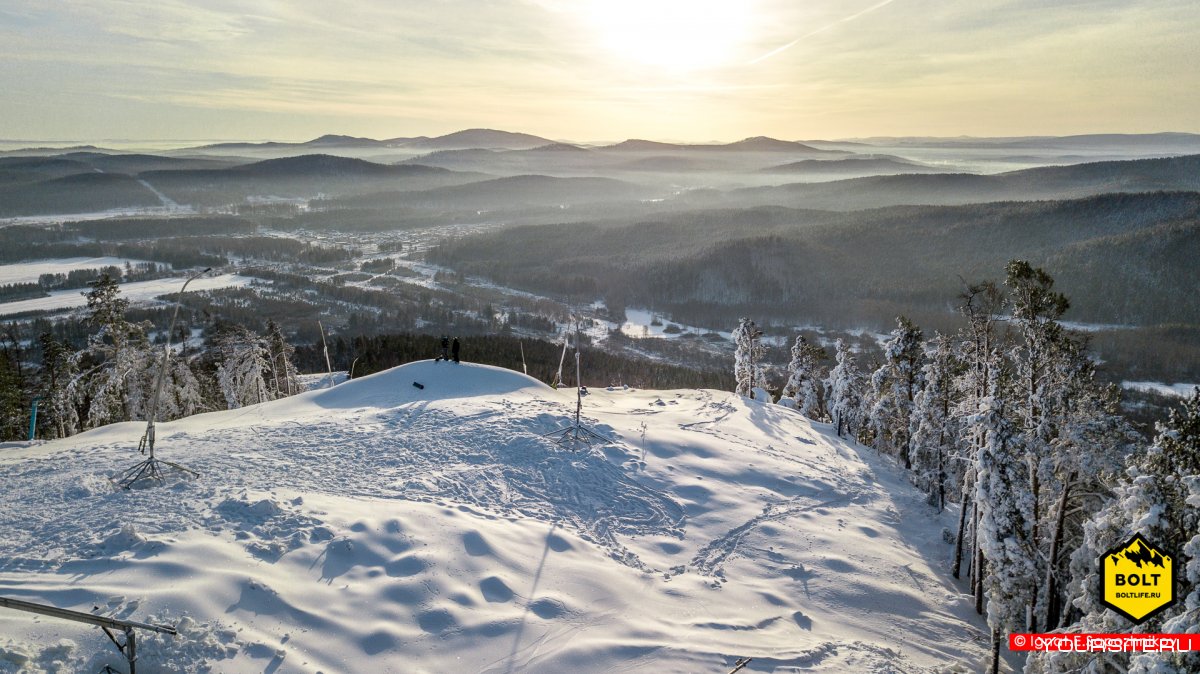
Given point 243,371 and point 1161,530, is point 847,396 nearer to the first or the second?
point 1161,530

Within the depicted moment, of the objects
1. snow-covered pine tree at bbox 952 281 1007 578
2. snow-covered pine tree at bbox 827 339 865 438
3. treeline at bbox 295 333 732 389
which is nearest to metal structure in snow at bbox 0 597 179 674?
snow-covered pine tree at bbox 952 281 1007 578

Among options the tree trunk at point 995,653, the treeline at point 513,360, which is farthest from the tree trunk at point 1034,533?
the treeline at point 513,360

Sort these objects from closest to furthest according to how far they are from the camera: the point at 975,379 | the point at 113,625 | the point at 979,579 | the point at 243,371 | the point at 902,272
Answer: the point at 113,625, the point at 979,579, the point at 975,379, the point at 243,371, the point at 902,272

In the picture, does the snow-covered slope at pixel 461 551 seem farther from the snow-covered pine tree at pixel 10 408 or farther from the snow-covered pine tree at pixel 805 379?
the snow-covered pine tree at pixel 10 408

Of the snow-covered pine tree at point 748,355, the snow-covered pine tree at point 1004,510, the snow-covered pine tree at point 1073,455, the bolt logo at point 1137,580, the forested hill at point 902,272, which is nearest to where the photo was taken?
the bolt logo at point 1137,580

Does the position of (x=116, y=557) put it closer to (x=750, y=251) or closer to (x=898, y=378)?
(x=898, y=378)

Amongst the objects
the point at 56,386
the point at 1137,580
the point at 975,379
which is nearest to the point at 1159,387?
the point at 975,379

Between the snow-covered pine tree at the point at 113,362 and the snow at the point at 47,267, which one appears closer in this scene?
the snow-covered pine tree at the point at 113,362
